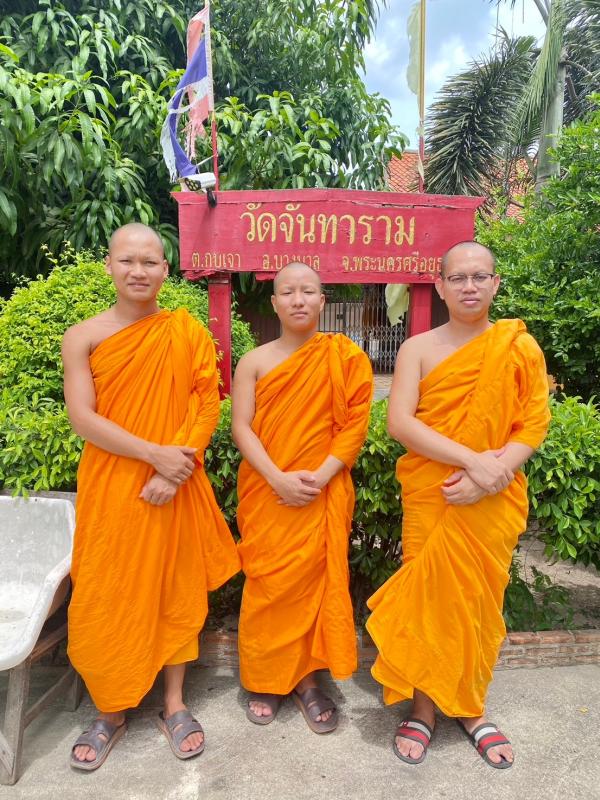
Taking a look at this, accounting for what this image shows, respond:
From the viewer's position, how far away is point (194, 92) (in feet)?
10.5

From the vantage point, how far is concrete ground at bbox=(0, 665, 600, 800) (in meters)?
1.99

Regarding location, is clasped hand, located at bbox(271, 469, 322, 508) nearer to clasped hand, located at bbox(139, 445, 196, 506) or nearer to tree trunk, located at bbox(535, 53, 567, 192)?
clasped hand, located at bbox(139, 445, 196, 506)

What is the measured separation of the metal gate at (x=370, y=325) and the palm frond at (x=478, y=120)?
2.66 m

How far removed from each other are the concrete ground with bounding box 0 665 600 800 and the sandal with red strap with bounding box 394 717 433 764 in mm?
30

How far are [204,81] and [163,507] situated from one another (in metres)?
2.34

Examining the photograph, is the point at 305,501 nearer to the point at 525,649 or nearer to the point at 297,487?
the point at 297,487

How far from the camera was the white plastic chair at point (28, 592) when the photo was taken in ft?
6.64

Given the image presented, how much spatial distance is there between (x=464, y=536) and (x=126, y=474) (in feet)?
4.07

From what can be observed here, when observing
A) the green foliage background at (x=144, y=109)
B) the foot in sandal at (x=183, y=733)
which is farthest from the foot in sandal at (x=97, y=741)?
the green foliage background at (x=144, y=109)

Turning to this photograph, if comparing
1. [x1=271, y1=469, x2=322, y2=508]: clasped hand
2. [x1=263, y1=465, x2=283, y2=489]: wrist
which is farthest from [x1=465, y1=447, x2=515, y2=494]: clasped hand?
[x1=263, y1=465, x2=283, y2=489]: wrist

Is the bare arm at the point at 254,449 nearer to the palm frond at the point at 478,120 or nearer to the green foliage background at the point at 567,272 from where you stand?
the green foliage background at the point at 567,272

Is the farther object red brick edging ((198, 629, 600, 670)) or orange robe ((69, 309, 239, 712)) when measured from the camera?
red brick edging ((198, 629, 600, 670))

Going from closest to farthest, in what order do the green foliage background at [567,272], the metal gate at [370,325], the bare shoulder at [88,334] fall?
the bare shoulder at [88,334] → the green foliage background at [567,272] → the metal gate at [370,325]

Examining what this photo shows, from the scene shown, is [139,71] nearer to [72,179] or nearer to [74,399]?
[72,179]
